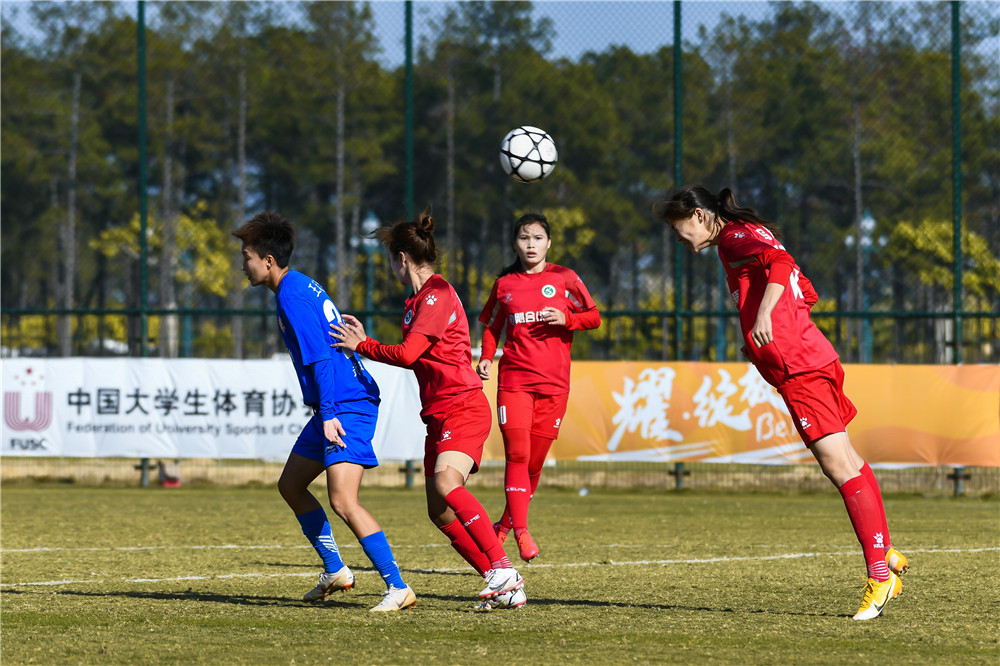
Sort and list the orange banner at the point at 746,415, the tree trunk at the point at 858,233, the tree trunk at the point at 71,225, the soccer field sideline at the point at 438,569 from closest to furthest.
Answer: the soccer field sideline at the point at 438,569, the orange banner at the point at 746,415, the tree trunk at the point at 858,233, the tree trunk at the point at 71,225

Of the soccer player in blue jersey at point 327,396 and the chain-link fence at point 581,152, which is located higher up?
the chain-link fence at point 581,152

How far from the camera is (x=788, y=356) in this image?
605cm

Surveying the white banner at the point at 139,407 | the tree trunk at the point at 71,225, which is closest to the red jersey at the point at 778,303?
the white banner at the point at 139,407

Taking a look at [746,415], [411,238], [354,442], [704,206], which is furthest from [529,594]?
[746,415]

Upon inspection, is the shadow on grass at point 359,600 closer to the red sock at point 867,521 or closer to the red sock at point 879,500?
the red sock at point 867,521

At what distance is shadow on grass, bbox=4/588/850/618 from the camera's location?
20.2 feet

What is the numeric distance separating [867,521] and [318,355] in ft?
8.99

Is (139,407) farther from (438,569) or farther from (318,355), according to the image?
(318,355)

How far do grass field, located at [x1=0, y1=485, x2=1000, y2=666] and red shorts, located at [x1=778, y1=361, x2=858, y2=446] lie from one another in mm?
878

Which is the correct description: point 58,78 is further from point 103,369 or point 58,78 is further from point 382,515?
point 382,515

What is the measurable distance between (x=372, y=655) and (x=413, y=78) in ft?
40.6

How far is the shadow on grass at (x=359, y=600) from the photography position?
6156 mm

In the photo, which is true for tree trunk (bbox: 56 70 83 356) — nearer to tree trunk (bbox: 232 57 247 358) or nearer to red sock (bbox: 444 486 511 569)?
tree trunk (bbox: 232 57 247 358)

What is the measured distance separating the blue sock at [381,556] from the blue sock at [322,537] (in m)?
0.45
